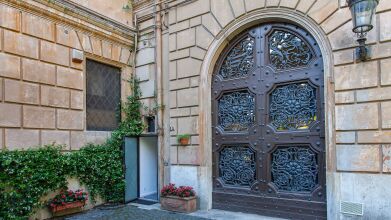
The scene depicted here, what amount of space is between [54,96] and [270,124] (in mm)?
4839

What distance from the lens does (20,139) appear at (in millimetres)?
5898

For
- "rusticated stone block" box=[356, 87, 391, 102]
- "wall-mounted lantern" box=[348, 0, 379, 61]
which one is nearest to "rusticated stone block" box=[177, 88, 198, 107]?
"rusticated stone block" box=[356, 87, 391, 102]

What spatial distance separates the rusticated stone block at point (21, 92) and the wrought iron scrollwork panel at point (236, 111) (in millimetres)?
4095

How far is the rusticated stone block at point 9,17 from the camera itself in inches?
224

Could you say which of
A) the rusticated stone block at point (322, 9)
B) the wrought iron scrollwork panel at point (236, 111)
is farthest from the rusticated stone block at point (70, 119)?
the rusticated stone block at point (322, 9)

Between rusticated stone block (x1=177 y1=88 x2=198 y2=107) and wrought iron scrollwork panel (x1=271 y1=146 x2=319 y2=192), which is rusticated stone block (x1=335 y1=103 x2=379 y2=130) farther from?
rusticated stone block (x1=177 y1=88 x2=198 y2=107)

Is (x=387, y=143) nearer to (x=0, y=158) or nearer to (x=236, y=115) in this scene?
(x=236, y=115)

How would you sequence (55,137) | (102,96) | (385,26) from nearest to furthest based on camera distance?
(385,26), (55,137), (102,96)

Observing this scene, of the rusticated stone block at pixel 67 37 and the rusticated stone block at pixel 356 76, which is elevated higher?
the rusticated stone block at pixel 67 37

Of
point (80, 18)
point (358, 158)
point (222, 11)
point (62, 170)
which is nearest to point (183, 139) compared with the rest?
point (62, 170)

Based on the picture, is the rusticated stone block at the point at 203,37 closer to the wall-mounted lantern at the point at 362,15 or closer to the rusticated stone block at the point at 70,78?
the rusticated stone block at the point at 70,78

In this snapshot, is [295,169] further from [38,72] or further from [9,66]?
[9,66]

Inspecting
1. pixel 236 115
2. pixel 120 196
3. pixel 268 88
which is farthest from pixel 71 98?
pixel 268 88

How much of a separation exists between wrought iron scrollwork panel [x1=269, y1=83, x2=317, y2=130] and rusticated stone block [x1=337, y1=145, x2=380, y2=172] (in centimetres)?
84
